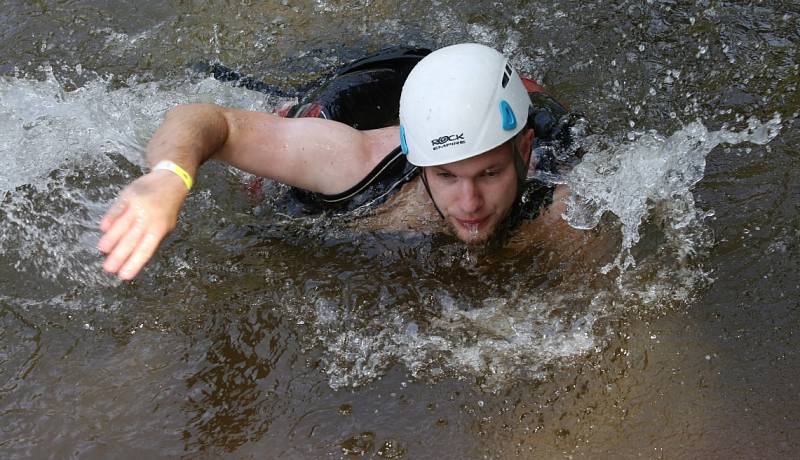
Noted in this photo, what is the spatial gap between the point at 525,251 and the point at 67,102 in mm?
3411

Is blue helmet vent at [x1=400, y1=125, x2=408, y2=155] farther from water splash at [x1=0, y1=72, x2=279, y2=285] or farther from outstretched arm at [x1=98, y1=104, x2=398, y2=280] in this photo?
water splash at [x1=0, y1=72, x2=279, y2=285]

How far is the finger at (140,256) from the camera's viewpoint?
280cm

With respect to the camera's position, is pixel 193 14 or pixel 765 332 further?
pixel 193 14

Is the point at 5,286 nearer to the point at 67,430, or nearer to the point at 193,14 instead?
the point at 67,430

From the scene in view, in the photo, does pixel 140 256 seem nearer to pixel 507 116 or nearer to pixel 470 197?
pixel 470 197

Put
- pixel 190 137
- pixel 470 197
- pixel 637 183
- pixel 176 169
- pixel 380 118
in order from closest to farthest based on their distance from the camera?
pixel 176 169
pixel 190 137
pixel 470 197
pixel 637 183
pixel 380 118

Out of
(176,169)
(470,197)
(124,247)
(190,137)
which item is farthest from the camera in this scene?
(470,197)

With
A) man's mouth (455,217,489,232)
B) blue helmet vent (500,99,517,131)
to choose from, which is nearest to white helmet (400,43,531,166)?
blue helmet vent (500,99,517,131)

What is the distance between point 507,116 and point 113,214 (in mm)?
2123

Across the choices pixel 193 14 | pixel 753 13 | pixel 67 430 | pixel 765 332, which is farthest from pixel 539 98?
pixel 193 14

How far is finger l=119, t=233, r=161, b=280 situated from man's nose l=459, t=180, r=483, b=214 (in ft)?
6.07

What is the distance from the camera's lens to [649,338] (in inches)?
167

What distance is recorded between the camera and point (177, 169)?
3.38 metres

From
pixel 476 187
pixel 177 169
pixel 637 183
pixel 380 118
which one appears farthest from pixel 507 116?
pixel 177 169
